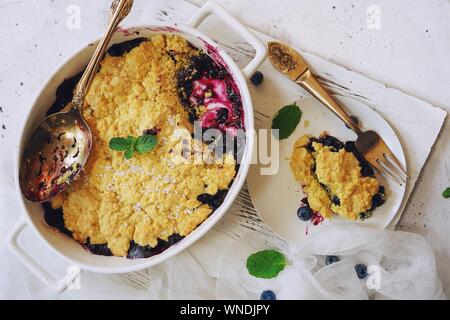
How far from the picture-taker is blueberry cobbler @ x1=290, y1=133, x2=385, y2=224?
1.52 metres

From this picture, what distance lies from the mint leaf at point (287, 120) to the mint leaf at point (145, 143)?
407 mm

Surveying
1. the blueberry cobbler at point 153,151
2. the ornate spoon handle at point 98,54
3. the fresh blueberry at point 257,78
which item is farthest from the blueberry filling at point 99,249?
the fresh blueberry at point 257,78

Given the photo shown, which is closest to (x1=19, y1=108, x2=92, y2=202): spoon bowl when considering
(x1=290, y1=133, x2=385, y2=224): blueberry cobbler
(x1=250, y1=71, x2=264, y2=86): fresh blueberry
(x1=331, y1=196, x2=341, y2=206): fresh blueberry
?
(x1=250, y1=71, x2=264, y2=86): fresh blueberry

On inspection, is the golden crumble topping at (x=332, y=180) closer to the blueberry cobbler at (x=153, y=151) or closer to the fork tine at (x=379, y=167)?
the fork tine at (x=379, y=167)

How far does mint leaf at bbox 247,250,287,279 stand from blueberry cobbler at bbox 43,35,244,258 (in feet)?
0.78

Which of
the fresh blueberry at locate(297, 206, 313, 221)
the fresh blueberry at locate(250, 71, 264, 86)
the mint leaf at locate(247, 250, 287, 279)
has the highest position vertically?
the fresh blueberry at locate(250, 71, 264, 86)

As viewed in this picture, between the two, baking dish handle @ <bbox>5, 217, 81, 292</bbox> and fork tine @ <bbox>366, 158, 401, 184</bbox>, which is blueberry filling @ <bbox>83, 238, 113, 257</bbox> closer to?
baking dish handle @ <bbox>5, 217, 81, 292</bbox>

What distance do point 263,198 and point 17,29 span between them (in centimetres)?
107

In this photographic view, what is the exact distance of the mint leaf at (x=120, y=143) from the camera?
1.46 meters

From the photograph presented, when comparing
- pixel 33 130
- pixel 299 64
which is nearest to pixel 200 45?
pixel 299 64
